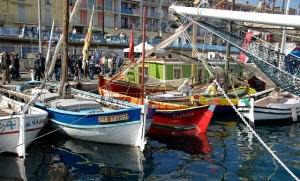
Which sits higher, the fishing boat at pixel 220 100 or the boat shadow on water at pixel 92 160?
the fishing boat at pixel 220 100

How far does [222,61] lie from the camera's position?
25.9 metres

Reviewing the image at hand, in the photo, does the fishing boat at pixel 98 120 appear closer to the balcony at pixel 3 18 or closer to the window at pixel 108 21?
the balcony at pixel 3 18

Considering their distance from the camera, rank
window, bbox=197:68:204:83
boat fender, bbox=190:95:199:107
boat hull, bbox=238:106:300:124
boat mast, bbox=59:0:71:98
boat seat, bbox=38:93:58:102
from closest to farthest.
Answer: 1. boat mast, bbox=59:0:71:98
2. boat seat, bbox=38:93:58:102
3. boat fender, bbox=190:95:199:107
4. boat hull, bbox=238:106:300:124
5. window, bbox=197:68:204:83

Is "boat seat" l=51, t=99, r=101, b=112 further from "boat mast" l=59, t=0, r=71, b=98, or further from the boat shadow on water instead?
the boat shadow on water

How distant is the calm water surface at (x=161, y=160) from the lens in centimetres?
927

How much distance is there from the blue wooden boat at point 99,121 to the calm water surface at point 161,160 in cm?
36

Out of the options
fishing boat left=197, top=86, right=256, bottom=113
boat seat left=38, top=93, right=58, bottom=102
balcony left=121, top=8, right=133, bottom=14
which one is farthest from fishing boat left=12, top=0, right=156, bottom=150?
balcony left=121, top=8, right=133, bottom=14

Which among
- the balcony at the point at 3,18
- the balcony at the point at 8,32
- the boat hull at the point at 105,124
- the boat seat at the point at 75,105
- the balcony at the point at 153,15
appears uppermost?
the balcony at the point at 153,15

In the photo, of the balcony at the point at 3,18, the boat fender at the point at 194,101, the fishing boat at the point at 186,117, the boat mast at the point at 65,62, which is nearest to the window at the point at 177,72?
the boat fender at the point at 194,101

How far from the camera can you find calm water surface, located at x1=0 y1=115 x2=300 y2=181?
927cm

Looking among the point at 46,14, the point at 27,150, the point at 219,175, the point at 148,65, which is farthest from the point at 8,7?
the point at 219,175

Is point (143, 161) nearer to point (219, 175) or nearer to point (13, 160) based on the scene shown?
point (219, 175)

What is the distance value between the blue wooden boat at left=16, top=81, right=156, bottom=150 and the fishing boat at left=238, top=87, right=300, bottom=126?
253 inches

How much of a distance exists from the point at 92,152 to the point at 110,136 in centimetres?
87
